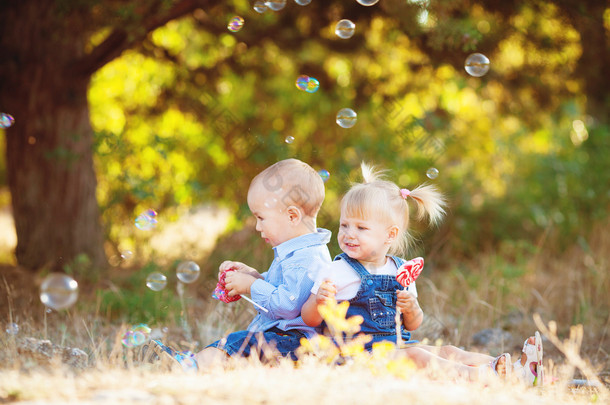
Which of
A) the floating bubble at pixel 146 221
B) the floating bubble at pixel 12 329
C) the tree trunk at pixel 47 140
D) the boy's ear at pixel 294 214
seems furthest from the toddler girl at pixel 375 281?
the tree trunk at pixel 47 140

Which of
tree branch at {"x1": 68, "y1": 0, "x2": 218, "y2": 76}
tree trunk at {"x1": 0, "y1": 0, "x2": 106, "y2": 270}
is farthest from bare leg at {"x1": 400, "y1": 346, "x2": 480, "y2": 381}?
tree trunk at {"x1": 0, "y1": 0, "x2": 106, "y2": 270}

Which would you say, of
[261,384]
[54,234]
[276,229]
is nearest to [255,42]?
[54,234]

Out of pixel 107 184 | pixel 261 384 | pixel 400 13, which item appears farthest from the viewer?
pixel 107 184

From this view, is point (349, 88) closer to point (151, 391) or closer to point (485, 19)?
point (485, 19)

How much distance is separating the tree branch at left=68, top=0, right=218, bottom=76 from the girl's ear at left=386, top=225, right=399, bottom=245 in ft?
8.53

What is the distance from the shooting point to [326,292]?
9.79ft

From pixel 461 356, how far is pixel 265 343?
3.10ft

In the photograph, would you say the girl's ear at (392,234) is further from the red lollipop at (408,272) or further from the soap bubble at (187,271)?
the soap bubble at (187,271)

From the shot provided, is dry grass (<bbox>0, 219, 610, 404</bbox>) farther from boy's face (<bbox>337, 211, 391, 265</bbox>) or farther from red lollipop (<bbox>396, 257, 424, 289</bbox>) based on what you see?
boy's face (<bbox>337, 211, 391, 265</bbox>)

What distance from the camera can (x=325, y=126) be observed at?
8.06 m

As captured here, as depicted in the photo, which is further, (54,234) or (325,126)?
(325,126)

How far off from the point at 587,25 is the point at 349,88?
2.47 m

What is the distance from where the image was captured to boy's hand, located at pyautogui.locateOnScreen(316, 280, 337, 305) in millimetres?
2973

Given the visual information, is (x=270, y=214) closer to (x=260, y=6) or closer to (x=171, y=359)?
(x=171, y=359)
